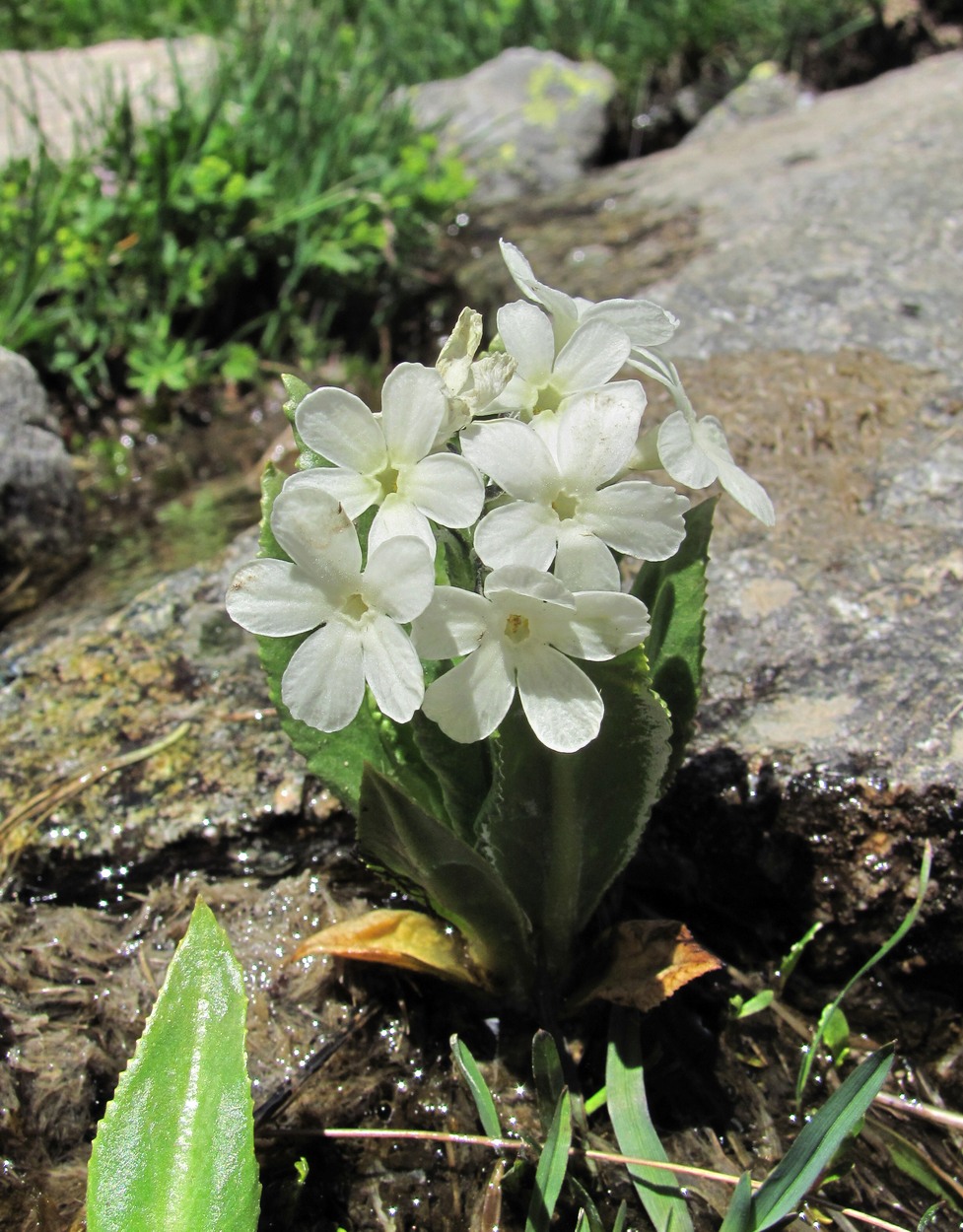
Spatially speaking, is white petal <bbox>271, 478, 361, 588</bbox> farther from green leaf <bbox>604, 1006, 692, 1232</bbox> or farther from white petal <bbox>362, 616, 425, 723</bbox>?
green leaf <bbox>604, 1006, 692, 1232</bbox>

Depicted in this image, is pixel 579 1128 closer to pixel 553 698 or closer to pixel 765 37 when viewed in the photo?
pixel 553 698

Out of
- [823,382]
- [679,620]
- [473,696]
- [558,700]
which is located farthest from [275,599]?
[823,382]

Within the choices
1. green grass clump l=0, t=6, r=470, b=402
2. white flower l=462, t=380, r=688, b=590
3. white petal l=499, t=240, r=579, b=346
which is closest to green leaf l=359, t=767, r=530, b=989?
white flower l=462, t=380, r=688, b=590

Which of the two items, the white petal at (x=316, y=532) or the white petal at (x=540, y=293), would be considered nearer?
the white petal at (x=316, y=532)

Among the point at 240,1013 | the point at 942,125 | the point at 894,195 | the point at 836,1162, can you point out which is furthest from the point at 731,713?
Answer: the point at 942,125

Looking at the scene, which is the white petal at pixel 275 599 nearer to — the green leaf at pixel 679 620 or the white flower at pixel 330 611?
the white flower at pixel 330 611

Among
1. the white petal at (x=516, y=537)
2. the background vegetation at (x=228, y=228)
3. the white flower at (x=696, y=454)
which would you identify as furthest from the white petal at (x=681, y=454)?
the background vegetation at (x=228, y=228)
